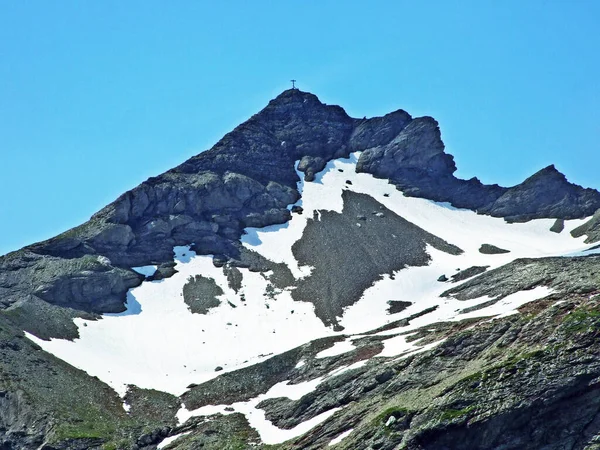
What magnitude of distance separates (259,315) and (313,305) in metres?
7.91

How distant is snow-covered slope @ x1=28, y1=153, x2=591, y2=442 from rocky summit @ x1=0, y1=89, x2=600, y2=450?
1.26 feet

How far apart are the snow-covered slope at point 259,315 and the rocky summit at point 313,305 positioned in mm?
384

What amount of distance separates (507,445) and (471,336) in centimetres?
1440

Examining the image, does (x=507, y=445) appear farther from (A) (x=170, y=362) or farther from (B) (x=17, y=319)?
(B) (x=17, y=319)

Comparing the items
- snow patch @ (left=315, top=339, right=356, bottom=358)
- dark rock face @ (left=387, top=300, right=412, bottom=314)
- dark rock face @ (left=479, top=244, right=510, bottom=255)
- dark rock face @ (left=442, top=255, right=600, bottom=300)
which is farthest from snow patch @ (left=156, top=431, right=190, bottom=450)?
dark rock face @ (left=479, top=244, right=510, bottom=255)

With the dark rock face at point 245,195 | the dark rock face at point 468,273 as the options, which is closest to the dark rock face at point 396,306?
the dark rock face at point 468,273

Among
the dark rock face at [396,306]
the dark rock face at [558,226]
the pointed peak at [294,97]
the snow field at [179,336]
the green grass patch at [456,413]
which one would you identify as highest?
the pointed peak at [294,97]

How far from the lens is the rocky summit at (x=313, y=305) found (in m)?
51.7

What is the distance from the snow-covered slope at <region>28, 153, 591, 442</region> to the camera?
8369 centimetres

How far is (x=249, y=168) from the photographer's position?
146 meters

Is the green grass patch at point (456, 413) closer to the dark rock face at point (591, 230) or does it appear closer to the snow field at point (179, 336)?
the snow field at point (179, 336)

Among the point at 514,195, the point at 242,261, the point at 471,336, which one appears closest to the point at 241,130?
the point at 242,261

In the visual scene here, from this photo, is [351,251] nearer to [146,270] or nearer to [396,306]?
[396,306]

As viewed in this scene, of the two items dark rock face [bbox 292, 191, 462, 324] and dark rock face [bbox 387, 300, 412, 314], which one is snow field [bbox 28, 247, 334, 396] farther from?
dark rock face [bbox 387, 300, 412, 314]
